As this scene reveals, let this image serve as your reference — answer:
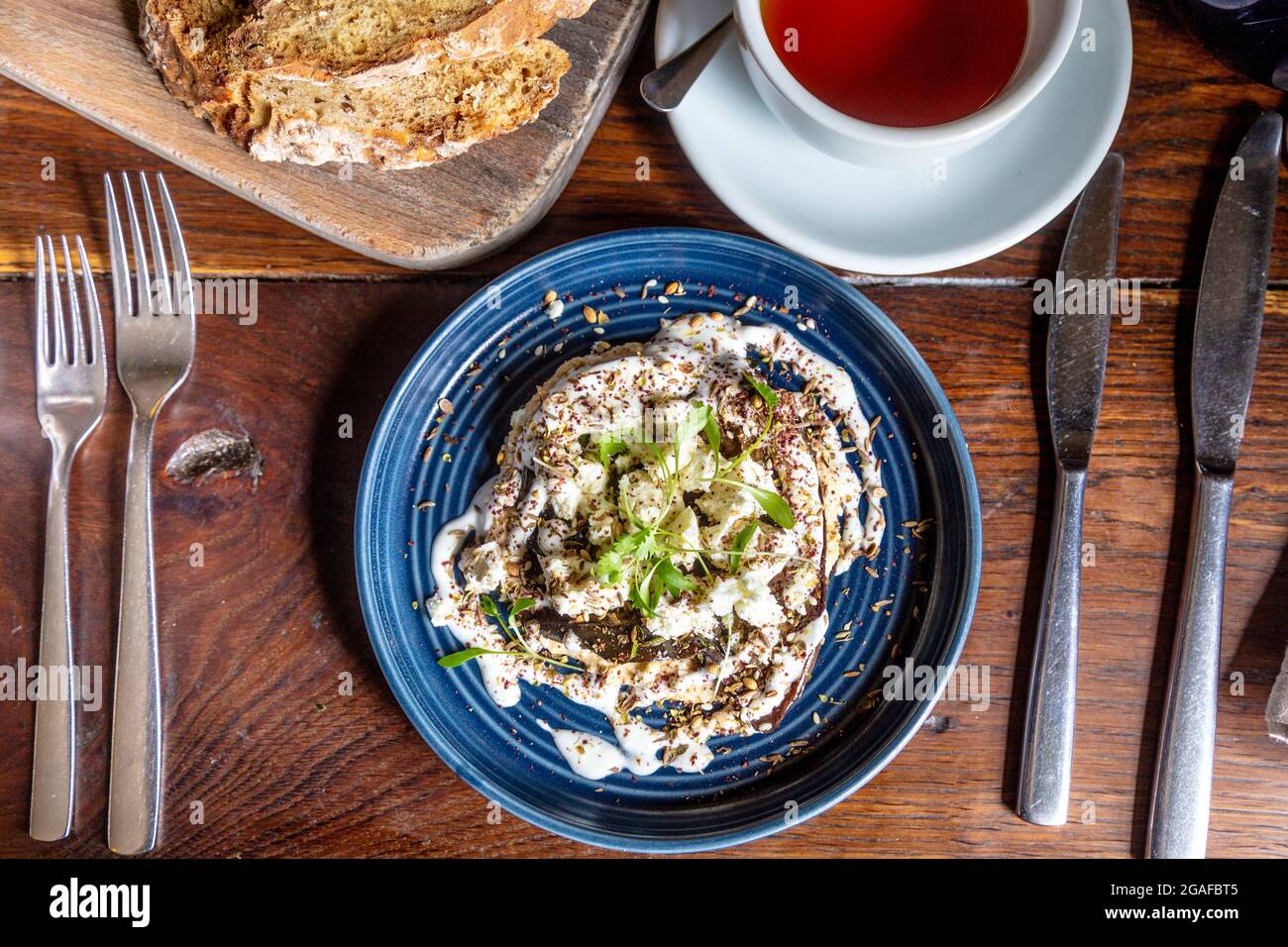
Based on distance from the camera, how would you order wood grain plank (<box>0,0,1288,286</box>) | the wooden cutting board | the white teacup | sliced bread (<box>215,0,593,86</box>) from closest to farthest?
1. the white teacup
2. sliced bread (<box>215,0,593,86</box>)
3. the wooden cutting board
4. wood grain plank (<box>0,0,1288,286</box>)

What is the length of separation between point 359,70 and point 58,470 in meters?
0.74

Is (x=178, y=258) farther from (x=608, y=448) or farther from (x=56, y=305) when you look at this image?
(x=608, y=448)

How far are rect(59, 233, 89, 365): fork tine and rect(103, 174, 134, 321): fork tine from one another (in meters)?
0.06

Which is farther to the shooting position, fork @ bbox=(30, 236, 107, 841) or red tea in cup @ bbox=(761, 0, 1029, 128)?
fork @ bbox=(30, 236, 107, 841)

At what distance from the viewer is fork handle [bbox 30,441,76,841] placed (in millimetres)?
1373

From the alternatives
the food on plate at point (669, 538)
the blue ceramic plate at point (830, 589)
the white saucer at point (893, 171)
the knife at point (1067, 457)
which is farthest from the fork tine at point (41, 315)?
the knife at point (1067, 457)

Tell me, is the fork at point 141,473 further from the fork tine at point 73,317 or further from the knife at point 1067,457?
the knife at point 1067,457

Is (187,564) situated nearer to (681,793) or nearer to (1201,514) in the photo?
(681,793)

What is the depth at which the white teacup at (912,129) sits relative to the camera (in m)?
1.09

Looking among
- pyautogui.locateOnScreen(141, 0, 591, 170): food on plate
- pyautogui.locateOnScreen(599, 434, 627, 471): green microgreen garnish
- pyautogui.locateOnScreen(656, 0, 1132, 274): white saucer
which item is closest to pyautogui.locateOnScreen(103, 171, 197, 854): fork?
pyautogui.locateOnScreen(141, 0, 591, 170): food on plate

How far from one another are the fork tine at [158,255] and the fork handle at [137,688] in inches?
6.8

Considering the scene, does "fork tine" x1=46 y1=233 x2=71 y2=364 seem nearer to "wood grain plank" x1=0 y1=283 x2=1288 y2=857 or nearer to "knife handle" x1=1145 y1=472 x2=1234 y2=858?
"wood grain plank" x1=0 y1=283 x2=1288 y2=857

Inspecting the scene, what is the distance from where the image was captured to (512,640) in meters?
1.38

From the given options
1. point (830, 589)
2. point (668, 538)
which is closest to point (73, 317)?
point (668, 538)
